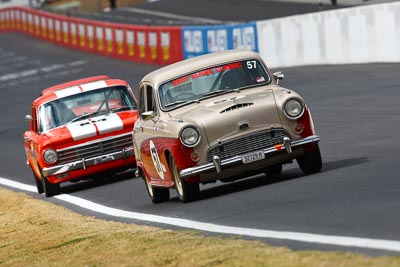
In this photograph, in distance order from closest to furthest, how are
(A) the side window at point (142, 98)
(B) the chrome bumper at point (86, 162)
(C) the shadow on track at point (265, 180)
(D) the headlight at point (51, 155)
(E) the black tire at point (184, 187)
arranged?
(E) the black tire at point (184, 187) → (C) the shadow on track at point (265, 180) → (A) the side window at point (142, 98) → (B) the chrome bumper at point (86, 162) → (D) the headlight at point (51, 155)

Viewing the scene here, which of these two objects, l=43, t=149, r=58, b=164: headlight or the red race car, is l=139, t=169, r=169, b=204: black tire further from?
l=43, t=149, r=58, b=164: headlight

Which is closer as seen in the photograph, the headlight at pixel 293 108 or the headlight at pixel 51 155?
the headlight at pixel 293 108

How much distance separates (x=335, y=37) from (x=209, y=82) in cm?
1627

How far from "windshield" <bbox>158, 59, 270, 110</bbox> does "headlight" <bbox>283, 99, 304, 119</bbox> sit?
2.99 feet

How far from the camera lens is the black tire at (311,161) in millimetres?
13133

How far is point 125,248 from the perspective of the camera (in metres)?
9.98

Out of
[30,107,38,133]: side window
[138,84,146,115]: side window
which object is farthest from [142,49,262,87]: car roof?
[30,107,38,133]: side window

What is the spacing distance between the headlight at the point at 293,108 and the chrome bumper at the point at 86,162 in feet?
17.2

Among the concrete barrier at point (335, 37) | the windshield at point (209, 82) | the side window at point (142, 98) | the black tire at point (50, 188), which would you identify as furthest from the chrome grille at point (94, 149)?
the concrete barrier at point (335, 37)

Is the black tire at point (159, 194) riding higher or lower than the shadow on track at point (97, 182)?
higher

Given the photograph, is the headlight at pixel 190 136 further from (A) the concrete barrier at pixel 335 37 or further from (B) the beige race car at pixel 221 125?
(A) the concrete barrier at pixel 335 37

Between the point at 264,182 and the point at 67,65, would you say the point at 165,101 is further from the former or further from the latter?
the point at 67,65

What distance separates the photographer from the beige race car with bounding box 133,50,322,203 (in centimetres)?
1262

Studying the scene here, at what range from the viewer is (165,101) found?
13.8 metres
